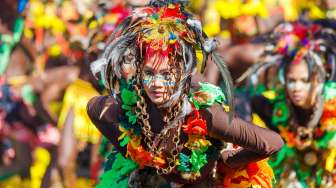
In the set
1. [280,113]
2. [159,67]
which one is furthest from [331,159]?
[159,67]

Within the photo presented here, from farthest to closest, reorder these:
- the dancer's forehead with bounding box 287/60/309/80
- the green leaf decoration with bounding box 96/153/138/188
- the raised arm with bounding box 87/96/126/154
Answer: the dancer's forehead with bounding box 287/60/309/80 < the green leaf decoration with bounding box 96/153/138/188 < the raised arm with bounding box 87/96/126/154

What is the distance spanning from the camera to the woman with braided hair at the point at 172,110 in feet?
14.3

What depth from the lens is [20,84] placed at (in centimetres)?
827

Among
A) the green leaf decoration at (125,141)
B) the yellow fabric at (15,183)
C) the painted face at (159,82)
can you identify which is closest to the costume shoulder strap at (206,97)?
the painted face at (159,82)

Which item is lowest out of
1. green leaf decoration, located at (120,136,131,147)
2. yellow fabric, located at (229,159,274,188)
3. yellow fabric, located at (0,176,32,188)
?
yellow fabric, located at (0,176,32,188)

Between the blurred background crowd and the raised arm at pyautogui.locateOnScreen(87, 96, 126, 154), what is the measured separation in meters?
2.00

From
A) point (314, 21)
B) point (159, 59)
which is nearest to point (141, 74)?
point (159, 59)

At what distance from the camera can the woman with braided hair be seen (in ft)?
14.3

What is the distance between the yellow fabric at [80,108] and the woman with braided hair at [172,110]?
102 inches

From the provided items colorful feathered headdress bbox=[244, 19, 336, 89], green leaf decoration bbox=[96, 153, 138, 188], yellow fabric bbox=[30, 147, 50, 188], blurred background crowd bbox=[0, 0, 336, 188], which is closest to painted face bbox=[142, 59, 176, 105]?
green leaf decoration bbox=[96, 153, 138, 188]

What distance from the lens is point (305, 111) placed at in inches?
243

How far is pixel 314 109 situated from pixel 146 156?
196cm

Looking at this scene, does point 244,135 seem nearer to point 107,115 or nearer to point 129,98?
point 129,98

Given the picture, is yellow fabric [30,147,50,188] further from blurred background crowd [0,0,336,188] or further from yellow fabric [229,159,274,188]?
yellow fabric [229,159,274,188]
